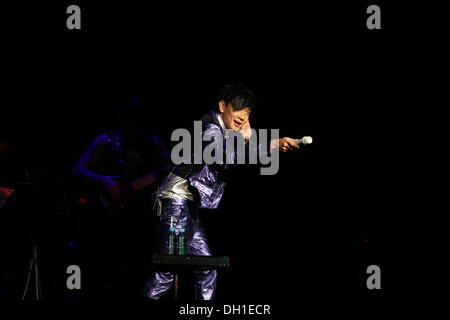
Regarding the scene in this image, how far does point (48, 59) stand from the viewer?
570cm

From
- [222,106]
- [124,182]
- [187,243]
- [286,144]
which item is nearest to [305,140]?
[286,144]

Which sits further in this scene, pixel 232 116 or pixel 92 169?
pixel 92 169

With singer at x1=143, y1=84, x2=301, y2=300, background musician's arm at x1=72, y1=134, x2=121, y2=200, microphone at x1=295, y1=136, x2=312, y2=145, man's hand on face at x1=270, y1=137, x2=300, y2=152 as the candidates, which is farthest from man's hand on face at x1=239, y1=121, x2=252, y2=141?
background musician's arm at x1=72, y1=134, x2=121, y2=200

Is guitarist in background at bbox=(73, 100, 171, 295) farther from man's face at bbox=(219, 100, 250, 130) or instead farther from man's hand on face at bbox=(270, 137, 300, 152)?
man's hand on face at bbox=(270, 137, 300, 152)

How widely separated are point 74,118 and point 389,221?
3.06 m

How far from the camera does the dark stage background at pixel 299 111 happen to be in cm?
534

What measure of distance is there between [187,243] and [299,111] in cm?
196

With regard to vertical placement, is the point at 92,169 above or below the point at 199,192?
above

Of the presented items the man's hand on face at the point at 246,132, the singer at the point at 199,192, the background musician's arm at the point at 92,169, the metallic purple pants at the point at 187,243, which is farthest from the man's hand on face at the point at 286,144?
the background musician's arm at the point at 92,169

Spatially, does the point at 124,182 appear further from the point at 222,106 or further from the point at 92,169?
the point at 222,106

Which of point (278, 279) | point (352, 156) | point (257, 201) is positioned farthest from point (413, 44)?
point (278, 279)

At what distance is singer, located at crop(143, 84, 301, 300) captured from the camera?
4.09m

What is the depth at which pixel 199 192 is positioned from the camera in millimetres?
4090

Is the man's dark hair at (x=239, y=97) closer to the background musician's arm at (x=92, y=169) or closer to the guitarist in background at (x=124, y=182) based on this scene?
the guitarist in background at (x=124, y=182)
